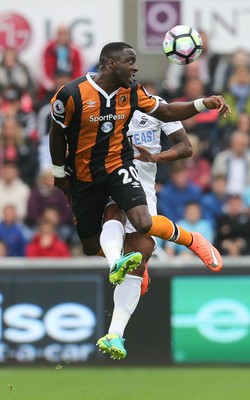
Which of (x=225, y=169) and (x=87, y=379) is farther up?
(x=225, y=169)

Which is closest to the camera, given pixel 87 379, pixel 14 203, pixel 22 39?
pixel 87 379

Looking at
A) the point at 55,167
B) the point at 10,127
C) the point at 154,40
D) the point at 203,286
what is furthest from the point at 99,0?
the point at 55,167

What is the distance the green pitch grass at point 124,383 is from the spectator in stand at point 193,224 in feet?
4.89

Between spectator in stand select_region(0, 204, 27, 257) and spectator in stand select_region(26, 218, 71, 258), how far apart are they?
216 millimetres

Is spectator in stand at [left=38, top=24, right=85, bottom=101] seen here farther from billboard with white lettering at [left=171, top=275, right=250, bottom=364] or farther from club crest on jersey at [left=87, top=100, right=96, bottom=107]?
club crest on jersey at [left=87, top=100, right=96, bottom=107]

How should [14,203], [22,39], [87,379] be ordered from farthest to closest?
[22,39] → [14,203] → [87,379]

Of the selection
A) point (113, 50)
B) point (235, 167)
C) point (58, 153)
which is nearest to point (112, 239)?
point (58, 153)

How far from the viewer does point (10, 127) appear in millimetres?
17062

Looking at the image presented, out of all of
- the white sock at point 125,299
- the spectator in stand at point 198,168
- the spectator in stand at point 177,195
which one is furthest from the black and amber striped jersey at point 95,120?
the spectator in stand at point 198,168

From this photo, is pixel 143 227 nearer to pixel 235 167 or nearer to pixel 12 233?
pixel 12 233

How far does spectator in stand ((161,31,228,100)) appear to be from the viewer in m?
17.5

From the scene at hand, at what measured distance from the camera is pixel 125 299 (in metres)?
11.3

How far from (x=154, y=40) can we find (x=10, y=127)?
104 inches

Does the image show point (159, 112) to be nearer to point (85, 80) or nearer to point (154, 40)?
point (85, 80)
